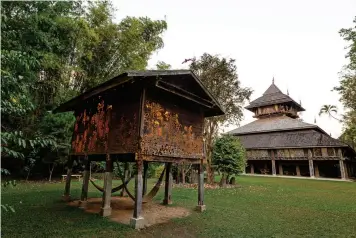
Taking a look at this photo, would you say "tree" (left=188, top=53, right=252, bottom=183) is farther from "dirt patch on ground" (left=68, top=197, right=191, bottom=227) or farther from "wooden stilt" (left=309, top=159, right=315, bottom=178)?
"wooden stilt" (left=309, top=159, right=315, bottom=178)

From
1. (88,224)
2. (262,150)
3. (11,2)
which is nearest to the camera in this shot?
(88,224)

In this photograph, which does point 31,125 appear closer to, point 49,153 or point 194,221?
point 49,153

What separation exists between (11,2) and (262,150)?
32.4 meters

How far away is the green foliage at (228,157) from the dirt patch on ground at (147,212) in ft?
28.9

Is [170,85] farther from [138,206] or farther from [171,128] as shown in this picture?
[138,206]

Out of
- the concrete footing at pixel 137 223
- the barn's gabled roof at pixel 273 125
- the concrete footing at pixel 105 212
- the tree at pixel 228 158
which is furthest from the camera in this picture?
the barn's gabled roof at pixel 273 125

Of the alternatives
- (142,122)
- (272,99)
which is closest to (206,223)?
(142,122)

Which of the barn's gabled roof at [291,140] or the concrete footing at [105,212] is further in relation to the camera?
the barn's gabled roof at [291,140]

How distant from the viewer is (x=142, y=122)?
7012 mm

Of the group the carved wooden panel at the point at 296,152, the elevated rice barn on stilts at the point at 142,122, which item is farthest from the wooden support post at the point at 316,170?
Answer: the elevated rice barn on stilts at the point at 142,122

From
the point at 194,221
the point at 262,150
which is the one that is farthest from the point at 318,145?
the point at 194,221

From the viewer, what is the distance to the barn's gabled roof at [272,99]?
4085cm

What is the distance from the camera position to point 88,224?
668 cm

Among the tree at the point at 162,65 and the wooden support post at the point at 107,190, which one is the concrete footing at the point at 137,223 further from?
the tree at the point at 162,65
